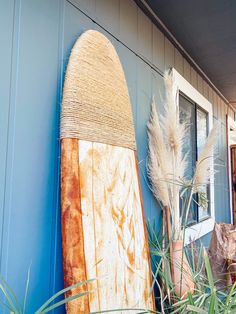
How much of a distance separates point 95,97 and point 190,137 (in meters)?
1.89

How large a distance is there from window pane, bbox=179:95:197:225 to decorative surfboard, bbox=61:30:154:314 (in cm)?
132

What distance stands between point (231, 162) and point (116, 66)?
3971 mm

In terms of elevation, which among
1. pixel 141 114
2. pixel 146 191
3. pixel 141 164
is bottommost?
pixel 146 191

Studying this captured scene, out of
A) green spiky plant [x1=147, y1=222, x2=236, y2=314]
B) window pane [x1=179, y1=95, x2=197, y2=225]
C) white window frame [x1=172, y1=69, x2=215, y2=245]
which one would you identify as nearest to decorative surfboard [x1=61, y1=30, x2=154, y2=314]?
green spiky plant [x1=147, y1=222, x2=236, y2=314]

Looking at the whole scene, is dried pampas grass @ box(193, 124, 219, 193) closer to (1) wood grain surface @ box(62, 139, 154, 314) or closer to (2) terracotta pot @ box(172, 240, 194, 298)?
(2) terracotta pot @ box(172, 240, 194, 298)

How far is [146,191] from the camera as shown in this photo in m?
1.91

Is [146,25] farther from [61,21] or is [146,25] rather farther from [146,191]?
[146,191]

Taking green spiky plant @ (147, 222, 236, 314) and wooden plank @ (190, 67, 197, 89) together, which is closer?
green spiky plant @ (147, 222, 236, 314)

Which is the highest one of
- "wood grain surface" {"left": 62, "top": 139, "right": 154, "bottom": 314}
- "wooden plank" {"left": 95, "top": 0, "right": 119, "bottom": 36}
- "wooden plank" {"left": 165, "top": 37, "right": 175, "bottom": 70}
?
"wooden plank" {"left": 165, "top": 37, "right": 175, "bottom": 70}

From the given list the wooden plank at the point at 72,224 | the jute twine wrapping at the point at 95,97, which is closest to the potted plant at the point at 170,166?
the jute twine wrapping at the point at 95,97

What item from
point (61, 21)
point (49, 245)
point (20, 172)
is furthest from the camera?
point (61, 21)

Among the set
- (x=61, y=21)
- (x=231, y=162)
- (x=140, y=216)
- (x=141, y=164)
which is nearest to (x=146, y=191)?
(x=141, y=164)

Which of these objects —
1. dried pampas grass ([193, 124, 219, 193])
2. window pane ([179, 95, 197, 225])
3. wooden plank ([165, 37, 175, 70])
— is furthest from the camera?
window pane ([179, 95, 197, 225])

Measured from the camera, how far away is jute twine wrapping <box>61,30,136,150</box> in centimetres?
116
